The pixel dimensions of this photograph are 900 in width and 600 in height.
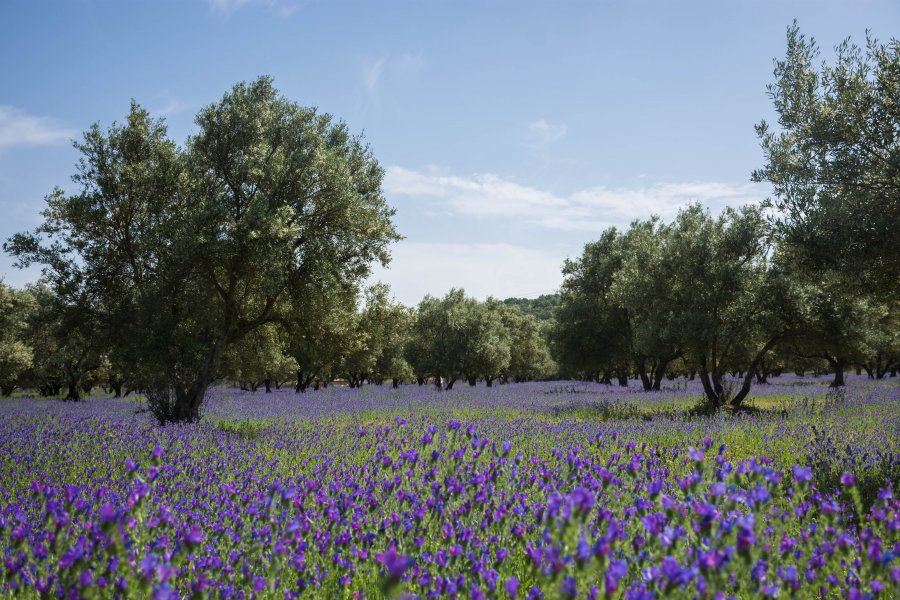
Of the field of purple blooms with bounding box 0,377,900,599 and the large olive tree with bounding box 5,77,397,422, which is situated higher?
the large olive tree with bounding box 5,77,397,422

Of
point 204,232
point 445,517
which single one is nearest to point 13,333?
point 204,232

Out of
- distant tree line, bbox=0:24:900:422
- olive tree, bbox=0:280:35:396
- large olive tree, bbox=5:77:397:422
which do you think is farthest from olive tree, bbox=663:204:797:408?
olive tree, bbox=0:280:35:396

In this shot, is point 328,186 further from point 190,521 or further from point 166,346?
point 190,521

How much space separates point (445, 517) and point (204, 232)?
1214 centimetres

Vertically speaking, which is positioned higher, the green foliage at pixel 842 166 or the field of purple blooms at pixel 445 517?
the green foliage at pixel 842 166

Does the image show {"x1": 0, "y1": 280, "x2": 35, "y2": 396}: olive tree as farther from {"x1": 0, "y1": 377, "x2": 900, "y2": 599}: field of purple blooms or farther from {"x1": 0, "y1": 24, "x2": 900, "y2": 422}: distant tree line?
{"x1": 0, "y1": 377, "x2": 900, "y2": 599}: field of purple blooms

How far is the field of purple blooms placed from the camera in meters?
2.97

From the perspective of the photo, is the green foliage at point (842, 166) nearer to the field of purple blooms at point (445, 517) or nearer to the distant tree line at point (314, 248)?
the distant tree line at point (314, 248)

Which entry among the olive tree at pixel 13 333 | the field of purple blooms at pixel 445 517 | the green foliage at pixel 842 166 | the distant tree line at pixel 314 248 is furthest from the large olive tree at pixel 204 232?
the olive tree at pixel 13 333

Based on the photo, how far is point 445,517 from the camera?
4672 mm

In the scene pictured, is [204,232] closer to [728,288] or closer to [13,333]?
[728,288]

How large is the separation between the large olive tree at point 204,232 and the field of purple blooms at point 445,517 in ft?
12.4

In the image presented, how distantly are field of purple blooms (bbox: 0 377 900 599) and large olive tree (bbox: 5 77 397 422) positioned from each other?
379cm

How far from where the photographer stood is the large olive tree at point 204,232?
48.0ft
